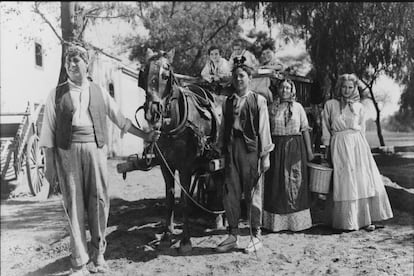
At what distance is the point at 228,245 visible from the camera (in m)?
3.88

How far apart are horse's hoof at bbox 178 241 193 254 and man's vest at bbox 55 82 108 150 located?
137 cm

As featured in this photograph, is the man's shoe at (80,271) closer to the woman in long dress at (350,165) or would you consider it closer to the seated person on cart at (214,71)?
the seated person on cart at (214,71)

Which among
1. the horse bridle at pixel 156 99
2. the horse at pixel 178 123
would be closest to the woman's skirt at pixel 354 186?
the horse at pixel 178 123

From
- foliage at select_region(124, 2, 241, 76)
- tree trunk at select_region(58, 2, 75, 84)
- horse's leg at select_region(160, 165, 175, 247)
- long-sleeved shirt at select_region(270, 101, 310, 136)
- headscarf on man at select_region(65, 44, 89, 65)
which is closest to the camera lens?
headscarf on man at select_region(65, 44, 89, 65)

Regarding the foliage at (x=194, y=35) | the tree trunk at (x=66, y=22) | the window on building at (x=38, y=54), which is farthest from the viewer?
the foliage at (x=194, y=35)

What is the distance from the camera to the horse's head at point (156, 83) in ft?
10.8

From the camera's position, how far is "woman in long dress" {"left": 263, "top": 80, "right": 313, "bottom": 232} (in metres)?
4.50

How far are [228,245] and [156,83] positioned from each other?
1755 millimetres

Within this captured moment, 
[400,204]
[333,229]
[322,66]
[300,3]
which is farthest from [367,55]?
[333,229]

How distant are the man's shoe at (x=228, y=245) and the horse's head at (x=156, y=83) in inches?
54.9

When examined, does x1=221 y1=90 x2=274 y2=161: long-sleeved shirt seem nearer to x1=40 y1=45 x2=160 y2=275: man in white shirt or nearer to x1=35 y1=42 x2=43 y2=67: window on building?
x1=40 y1=45 x2=160 y2=275: man in white shirt

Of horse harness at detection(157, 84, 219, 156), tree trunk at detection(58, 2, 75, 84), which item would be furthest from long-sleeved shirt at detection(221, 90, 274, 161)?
tree trunk at detection(58, 2, 75, 84)

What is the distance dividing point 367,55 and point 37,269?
20.1ft

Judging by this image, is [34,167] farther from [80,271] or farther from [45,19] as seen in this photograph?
[80,271]
